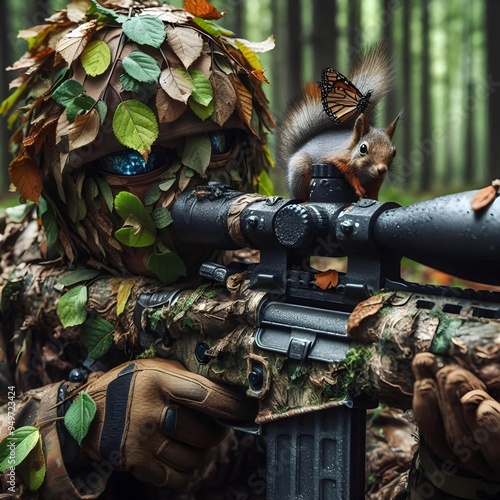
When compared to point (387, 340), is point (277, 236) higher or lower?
higher

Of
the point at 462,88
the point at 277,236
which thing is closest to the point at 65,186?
the point at 277,236

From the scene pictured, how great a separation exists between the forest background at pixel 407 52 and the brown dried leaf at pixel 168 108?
4474 mm

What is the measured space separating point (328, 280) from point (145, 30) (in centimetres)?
107

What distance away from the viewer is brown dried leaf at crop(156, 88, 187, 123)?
92.9 inches

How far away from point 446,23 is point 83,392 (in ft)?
31.3

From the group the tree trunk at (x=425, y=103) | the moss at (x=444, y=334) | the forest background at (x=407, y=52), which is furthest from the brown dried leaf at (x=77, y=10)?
the tree trunk at (x=425, y=103)

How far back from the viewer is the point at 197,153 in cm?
244

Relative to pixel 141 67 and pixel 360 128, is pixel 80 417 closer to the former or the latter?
pixel 141 67

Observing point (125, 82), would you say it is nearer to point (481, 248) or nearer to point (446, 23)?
point (481, 248)

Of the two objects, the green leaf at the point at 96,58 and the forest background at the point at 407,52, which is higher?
the green leaf at the point at 96,58

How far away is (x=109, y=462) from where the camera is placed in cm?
232

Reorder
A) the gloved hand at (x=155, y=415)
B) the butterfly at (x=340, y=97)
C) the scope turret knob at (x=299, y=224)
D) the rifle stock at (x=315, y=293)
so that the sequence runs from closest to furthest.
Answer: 1. the rifle stock at (x=315, y=293)
2. the scope turret knob at (x=299, y=224)
3. the butterfly at (x=340, y=97)
4. the gloved hand at (x=155, y=415)

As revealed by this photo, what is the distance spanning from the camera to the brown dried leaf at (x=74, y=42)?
2414 millimetres

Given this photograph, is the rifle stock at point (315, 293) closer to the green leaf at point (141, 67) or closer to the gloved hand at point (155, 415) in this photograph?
the gloved hand at point (155, 415)
